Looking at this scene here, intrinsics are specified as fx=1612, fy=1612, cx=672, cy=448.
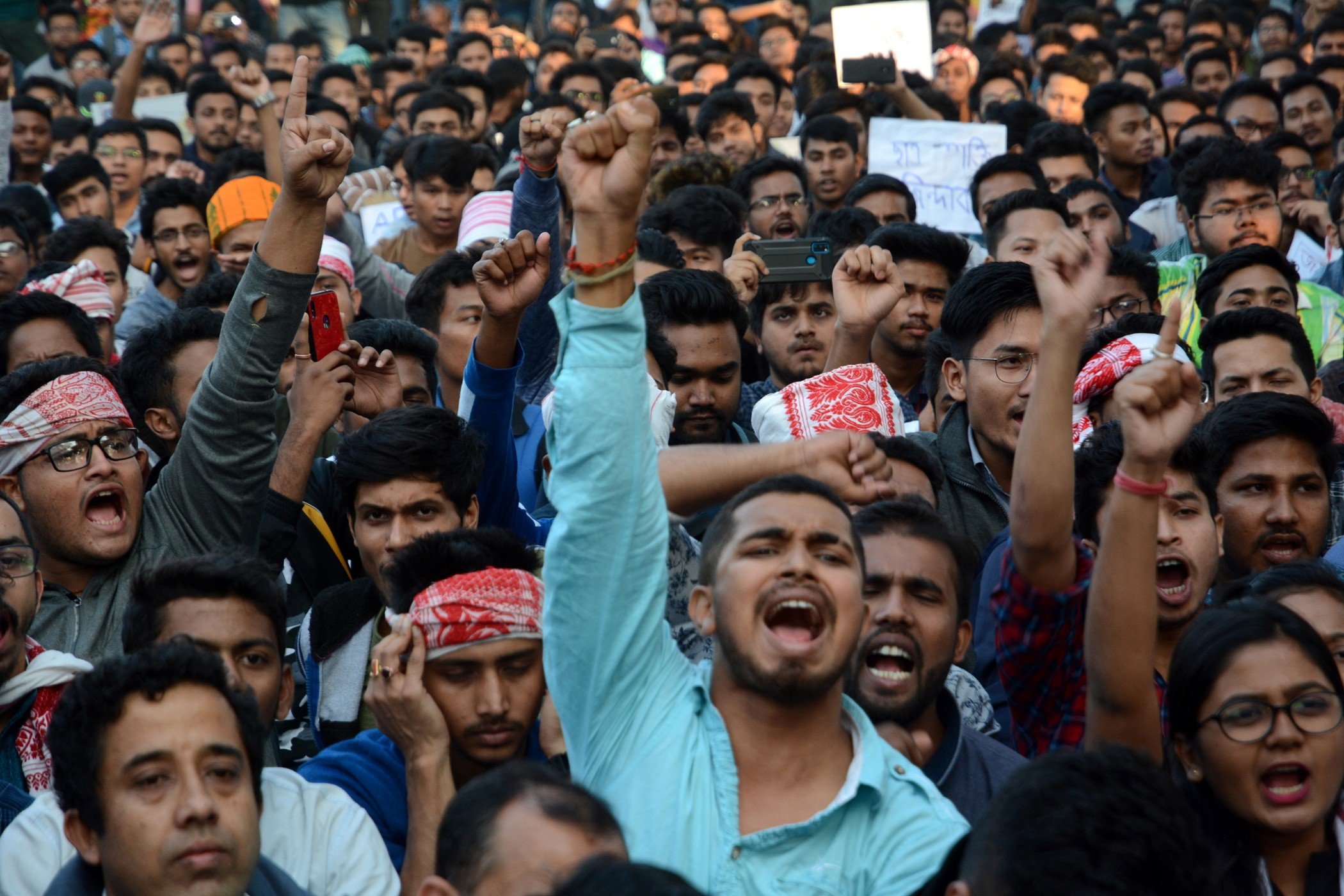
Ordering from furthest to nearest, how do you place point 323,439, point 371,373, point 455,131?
point 455,131 → point 323,439 → point 371,373

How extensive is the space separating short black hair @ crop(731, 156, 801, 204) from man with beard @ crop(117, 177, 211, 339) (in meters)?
2.55

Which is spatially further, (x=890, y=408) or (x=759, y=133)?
(x=759, y=133)

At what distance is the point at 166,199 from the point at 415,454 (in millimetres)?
3764

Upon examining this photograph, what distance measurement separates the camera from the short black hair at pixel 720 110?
947 cm

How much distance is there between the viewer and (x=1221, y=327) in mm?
5266

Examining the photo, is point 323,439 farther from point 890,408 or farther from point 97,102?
point 97,102

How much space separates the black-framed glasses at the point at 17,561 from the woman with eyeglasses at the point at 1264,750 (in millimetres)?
2488

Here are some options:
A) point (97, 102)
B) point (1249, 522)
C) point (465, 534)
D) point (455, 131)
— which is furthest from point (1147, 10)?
point (465, 534)

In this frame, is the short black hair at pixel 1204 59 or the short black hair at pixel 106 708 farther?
the short black hair at pixel 1204 59

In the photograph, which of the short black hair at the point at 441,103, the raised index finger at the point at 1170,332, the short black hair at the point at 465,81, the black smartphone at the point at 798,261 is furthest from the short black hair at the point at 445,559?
the short black hair at the point at 465,81

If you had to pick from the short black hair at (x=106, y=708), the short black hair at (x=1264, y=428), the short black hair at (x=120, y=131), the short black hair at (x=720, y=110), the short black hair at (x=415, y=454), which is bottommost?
the short black hair at (x=106, y=708)

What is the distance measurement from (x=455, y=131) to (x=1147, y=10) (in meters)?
7.92

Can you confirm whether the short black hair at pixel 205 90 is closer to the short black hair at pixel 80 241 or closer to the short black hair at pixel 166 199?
the short black hair at pixel 166 199

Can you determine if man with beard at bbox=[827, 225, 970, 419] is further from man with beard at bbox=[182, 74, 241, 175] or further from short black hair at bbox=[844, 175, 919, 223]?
man with beard at bbox=[182, 74, 241, 175]
